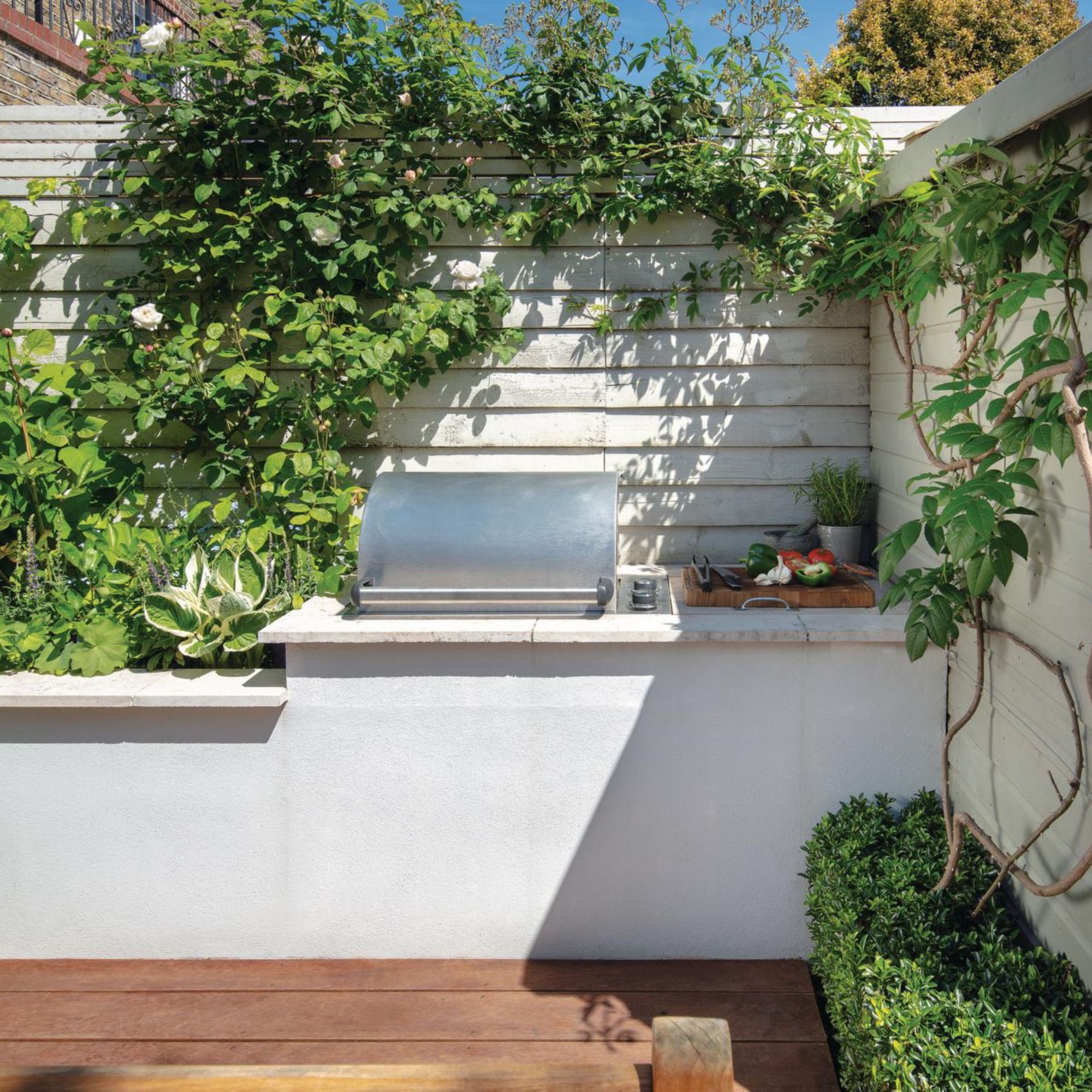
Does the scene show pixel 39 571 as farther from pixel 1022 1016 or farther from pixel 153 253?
pixel 1022 1016

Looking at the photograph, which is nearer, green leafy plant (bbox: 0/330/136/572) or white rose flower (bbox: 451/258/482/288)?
green leafy plant (bbox: 0/330/136/572)

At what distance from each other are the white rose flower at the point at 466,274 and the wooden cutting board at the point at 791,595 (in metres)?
1.34

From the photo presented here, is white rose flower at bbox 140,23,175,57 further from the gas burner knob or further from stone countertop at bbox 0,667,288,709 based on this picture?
the gas burner knob

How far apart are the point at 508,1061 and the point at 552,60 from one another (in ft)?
10.1

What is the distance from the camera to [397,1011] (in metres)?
2.70

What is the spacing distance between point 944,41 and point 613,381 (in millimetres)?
10785

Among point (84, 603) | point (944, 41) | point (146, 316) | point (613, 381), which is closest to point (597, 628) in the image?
point (613, 381)

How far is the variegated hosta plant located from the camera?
121 inches

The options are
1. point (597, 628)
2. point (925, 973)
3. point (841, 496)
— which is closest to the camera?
point (925, 973)

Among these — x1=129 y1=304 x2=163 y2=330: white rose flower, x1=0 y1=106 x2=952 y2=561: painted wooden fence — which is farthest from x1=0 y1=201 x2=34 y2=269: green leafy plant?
x1=129 y1=304 x2=163 y2=330: white rose flower

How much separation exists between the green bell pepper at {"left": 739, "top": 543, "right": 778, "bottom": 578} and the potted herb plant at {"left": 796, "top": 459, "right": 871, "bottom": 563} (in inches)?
13.2

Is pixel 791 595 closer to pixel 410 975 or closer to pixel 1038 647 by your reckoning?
pixel 1038 647

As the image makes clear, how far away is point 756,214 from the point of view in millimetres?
3541

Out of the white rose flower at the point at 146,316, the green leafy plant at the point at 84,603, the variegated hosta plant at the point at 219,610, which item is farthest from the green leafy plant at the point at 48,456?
the variegated hosta plant at the point at 219,610
